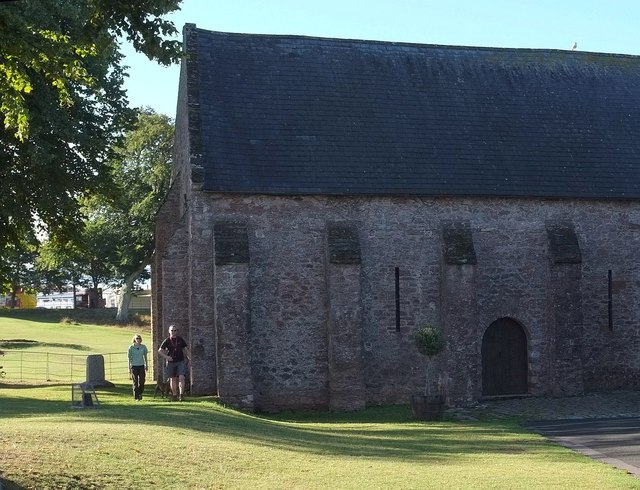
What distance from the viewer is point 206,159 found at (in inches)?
997

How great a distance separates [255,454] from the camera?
14883mm

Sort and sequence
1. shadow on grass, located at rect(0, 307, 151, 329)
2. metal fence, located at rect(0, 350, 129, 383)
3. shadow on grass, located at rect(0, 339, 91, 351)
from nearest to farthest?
metal fence, located at rect(0, 350, 129, 383)
shadow on grass, located at rect(0, 339, 91, 351)
shadow on grass, located at rect(0, 307, 151, 329)

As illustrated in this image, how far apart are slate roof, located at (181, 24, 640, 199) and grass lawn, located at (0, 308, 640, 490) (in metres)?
7.65

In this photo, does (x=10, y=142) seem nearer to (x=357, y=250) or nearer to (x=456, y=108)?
(x=357, y=250)

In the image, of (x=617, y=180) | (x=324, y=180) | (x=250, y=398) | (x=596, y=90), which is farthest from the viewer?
(x=596, y=90)

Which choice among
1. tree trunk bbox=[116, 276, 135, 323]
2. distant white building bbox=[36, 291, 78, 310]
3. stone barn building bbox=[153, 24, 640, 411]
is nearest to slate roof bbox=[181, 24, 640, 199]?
stone barn building bbox=[153, 24, 640, 411]

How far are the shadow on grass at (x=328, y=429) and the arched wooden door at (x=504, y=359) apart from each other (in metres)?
4.00

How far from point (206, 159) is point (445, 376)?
345 inches

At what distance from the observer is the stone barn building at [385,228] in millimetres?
25016

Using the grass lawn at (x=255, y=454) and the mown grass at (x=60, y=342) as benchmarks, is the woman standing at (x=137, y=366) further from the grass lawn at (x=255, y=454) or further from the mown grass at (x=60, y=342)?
the mown grass at (x=60, y=342)

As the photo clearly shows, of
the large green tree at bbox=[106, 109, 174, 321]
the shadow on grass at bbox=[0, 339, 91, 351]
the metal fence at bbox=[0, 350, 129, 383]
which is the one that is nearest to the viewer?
the metal fence at bbox=[0, 350, 129, 383]

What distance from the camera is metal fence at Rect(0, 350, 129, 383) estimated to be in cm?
3394

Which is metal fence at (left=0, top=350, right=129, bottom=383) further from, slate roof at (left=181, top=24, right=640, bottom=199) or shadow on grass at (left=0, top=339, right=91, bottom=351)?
slate roof at (left=181, top=24, right=640, bottom=199)

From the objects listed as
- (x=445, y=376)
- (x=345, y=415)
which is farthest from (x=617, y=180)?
(x=345, y=415)
